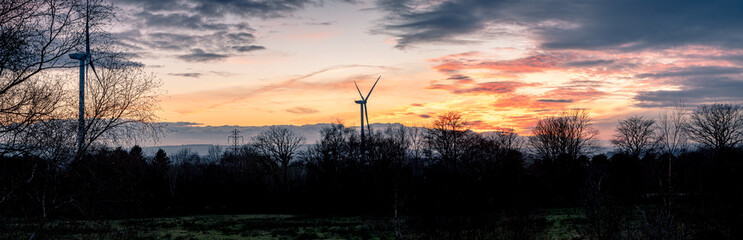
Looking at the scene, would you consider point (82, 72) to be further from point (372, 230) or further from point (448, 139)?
point (448, 139)

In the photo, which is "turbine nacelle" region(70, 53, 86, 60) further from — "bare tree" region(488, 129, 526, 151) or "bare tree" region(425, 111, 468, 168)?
"bare tree" region(488, 129, 526, 151)

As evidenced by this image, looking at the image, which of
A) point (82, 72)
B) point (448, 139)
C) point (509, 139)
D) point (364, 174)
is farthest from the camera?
point (509, 139)

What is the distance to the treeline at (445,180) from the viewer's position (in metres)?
19.3

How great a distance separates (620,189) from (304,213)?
1732 inches

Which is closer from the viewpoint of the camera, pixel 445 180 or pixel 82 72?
pixel 82 72

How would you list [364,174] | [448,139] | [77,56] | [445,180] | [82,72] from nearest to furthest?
[77,56] → [82,72] → [445,180] → [364,174] → [448,139]

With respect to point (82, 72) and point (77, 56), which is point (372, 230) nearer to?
point (82, 72)

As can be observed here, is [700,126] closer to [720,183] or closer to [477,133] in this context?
[477,133]

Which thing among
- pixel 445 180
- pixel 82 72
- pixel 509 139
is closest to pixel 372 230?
pixel 445 180

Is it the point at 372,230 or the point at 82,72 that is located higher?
the point at 82,72

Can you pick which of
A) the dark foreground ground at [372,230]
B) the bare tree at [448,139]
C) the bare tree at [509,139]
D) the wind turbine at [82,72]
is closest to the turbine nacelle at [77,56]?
the wind turbine at [82,72]

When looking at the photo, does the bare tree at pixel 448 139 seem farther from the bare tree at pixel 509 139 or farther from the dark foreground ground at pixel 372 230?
the dark foreground ground at pixel 372 230

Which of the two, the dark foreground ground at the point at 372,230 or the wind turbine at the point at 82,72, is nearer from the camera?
the wind turbine at the point at 82,72

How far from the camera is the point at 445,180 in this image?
1724 inches
